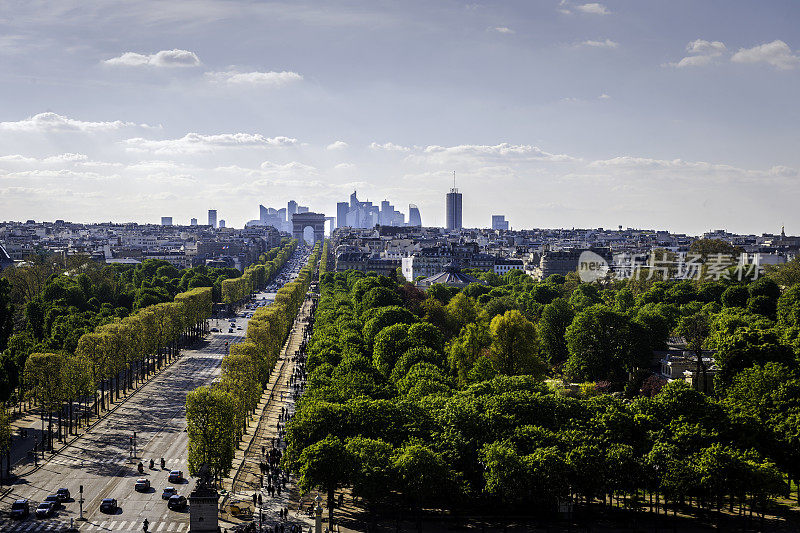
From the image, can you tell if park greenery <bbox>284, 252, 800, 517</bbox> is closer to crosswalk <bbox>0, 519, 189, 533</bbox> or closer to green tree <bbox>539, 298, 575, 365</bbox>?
crosswalk <bbox>0, 519, 189, 533</bbox>

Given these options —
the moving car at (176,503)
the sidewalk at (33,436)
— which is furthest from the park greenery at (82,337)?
the moving car at (176,503)

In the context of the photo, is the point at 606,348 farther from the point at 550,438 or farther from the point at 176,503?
the point at 176,503

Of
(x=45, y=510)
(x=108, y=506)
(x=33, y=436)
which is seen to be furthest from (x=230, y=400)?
(x=33, y=436)

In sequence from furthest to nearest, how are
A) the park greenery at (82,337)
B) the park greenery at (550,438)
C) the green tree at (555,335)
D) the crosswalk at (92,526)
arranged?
the green tree at (555,335) < the park greenery at (82,337) < the crosswalk at (92,526) < the park greenery at (550,438)

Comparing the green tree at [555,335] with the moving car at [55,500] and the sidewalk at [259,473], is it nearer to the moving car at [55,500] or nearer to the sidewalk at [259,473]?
the sidewalk at [259,473]

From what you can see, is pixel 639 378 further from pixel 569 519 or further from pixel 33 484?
pixel 33 484

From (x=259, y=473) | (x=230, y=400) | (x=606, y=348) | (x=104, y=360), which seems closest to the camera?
(x=230, y=400)

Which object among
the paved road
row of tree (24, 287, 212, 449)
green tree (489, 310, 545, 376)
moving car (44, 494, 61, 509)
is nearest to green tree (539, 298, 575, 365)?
green tree (489, 310, 545, 376)

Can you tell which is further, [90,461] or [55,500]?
[90,461]
